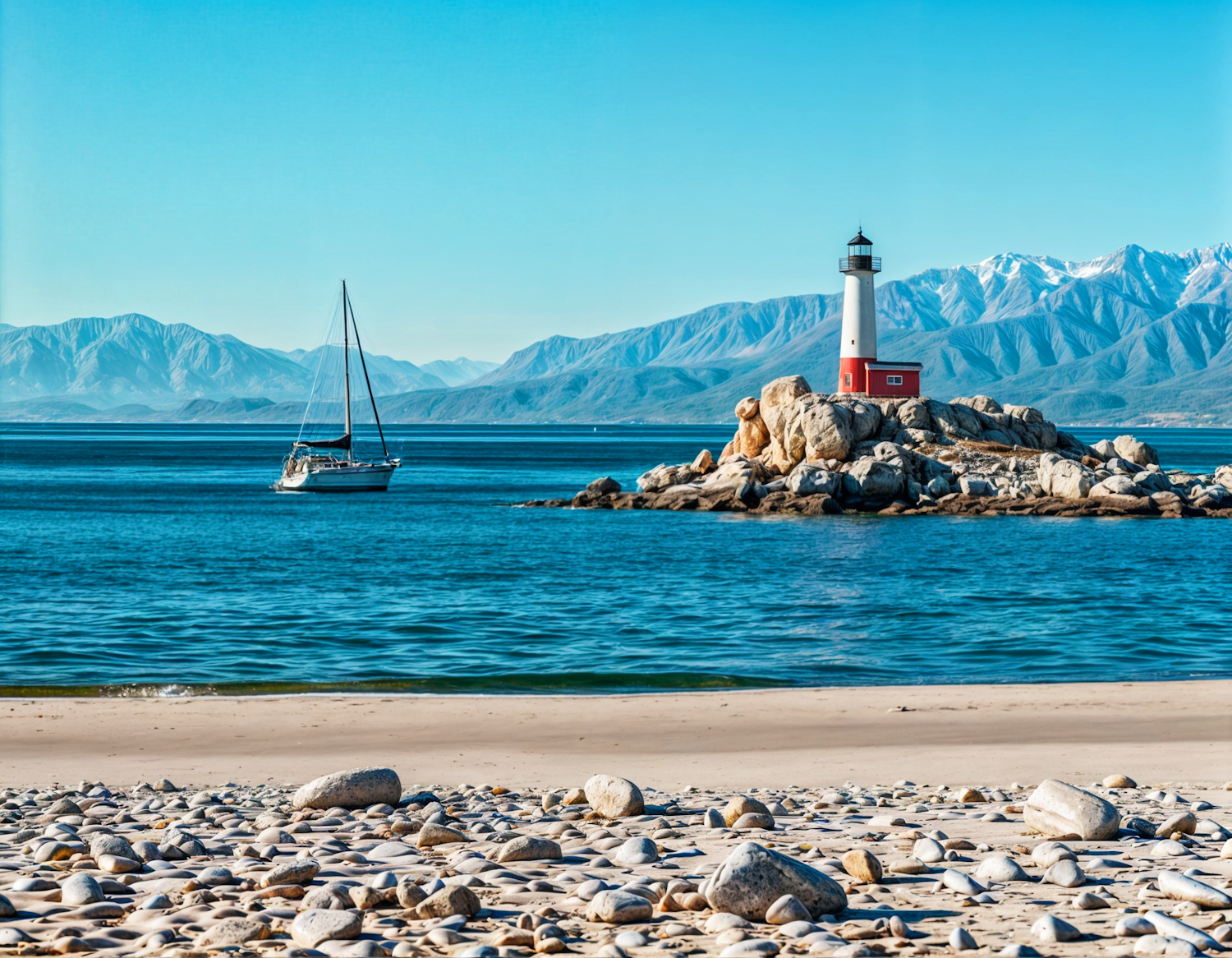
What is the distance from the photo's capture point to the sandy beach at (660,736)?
1363 centimetres

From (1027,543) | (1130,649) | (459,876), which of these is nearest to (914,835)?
(459,876)

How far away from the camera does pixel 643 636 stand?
2612cm

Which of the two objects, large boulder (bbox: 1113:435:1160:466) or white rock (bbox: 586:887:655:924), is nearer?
white rock (bbox: 586:887:655:924)

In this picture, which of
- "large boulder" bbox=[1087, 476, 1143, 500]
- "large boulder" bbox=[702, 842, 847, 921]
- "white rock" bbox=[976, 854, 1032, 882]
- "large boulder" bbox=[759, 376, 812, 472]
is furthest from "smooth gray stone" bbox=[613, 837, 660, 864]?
"large boulder" bbox=[759, 376, 812, 472]

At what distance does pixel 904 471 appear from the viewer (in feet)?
209

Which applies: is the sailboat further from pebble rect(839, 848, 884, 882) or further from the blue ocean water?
pebble rect(839, 848, 884, 882)

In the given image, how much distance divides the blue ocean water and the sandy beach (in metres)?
2.27

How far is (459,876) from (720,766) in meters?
6.86

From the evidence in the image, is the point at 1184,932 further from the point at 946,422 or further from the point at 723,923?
the point at 946,422

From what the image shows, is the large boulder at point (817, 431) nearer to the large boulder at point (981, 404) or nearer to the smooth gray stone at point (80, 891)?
the large boulder at point (981, 404)

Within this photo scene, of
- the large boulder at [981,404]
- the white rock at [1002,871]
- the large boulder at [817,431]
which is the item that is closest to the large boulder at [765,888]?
the white rock at [1002,871]

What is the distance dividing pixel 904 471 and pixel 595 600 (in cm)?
3503

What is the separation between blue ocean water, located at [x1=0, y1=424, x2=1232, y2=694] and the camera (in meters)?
22.3

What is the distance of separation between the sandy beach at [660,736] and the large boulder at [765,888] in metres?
5.75
